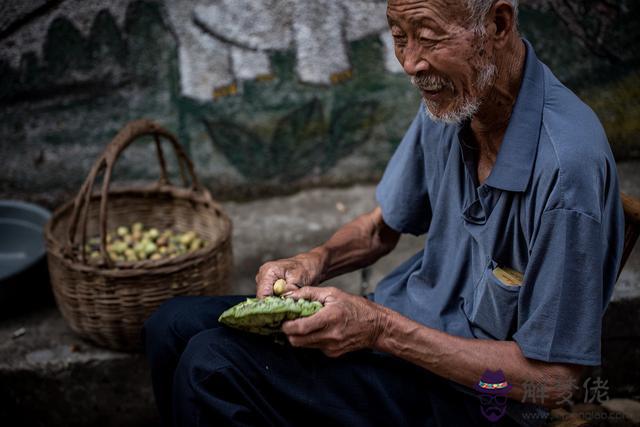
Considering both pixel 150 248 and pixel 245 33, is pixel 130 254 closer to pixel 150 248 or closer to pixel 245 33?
pixel 150 248

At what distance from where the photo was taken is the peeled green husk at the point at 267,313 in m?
1.77

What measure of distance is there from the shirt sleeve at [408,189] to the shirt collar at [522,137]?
402 millimetres

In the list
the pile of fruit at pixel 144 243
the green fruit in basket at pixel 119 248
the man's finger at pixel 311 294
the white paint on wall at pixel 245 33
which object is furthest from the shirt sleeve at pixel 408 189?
the white paint on wall at pixel 245 33

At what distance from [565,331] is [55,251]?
6.38 ft

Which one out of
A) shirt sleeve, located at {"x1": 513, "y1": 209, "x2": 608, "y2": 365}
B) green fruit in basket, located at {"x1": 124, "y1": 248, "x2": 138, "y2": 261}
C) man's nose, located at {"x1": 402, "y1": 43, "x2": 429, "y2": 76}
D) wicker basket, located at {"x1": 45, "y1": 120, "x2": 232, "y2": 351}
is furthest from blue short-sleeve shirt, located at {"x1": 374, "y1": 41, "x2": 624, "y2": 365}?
green fruit in basket, located at {"x1": 124, "y1": 248, "x2": 138, "y2": 261}

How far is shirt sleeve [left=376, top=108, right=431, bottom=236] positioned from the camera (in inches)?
84.3

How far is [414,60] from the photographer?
1733 millimetres

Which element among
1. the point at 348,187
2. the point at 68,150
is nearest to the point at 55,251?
the point at 68,150

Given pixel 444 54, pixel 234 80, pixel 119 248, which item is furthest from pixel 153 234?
pixel 444 54

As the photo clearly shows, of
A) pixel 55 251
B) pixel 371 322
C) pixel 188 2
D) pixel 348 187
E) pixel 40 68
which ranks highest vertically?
pixel 188 2

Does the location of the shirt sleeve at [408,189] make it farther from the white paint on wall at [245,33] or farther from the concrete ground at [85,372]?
the white paint on wall at [245,33]

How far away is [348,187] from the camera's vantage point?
409 centimetres

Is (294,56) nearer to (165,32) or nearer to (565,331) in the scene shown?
(165,32)

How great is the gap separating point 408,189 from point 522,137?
20.9 inches
